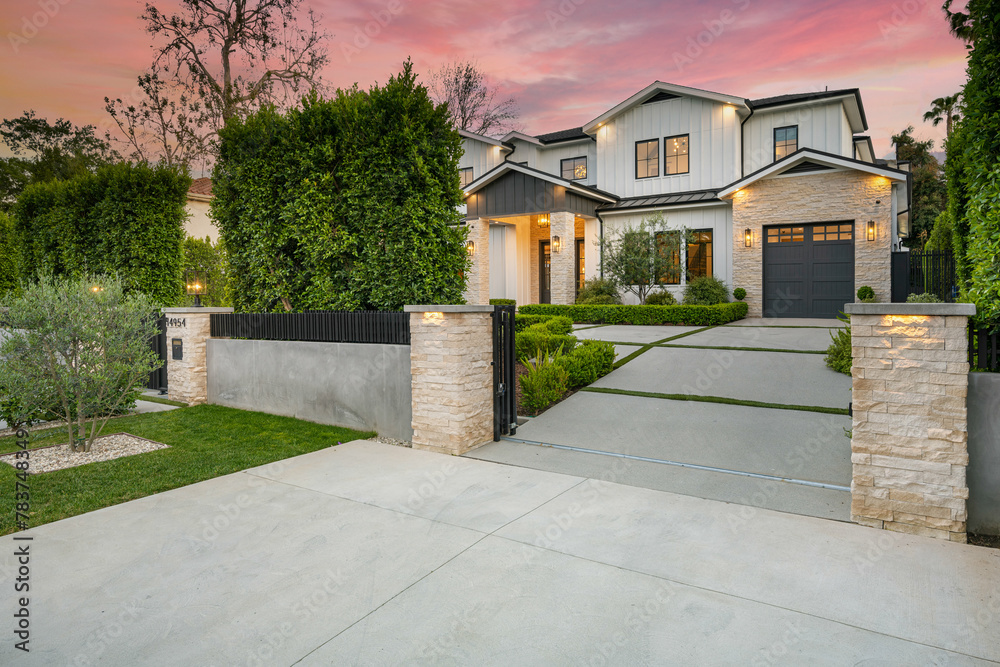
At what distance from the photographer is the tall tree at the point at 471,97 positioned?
26875 mm

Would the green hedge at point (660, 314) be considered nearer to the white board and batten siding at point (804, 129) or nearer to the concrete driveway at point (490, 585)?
the white board and batten siding at point (804, 129)

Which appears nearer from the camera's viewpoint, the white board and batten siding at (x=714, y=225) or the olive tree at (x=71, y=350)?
the olive tree at (x=71, y=350)

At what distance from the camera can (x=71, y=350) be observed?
570 centimetres

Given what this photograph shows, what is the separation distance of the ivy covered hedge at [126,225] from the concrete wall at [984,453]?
41.4 ft

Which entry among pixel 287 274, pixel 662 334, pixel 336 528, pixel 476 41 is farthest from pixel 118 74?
pixel 336 528

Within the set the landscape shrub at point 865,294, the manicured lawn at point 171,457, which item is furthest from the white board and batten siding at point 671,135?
the manicured lawn at point 171,457

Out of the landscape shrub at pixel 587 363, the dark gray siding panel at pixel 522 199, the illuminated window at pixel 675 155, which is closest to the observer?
the landscape shrub at pixel 587 363

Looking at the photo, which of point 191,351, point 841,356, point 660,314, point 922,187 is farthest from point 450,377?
point 922,187

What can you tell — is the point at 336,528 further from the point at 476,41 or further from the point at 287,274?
the point at 476,41

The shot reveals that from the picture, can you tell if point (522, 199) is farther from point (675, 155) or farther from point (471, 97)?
point (471, 97)

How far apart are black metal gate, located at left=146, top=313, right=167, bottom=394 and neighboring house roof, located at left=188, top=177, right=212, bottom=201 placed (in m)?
12.8

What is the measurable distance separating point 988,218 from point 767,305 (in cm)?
1363

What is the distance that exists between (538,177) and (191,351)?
41.5ft

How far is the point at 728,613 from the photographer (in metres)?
2.57
